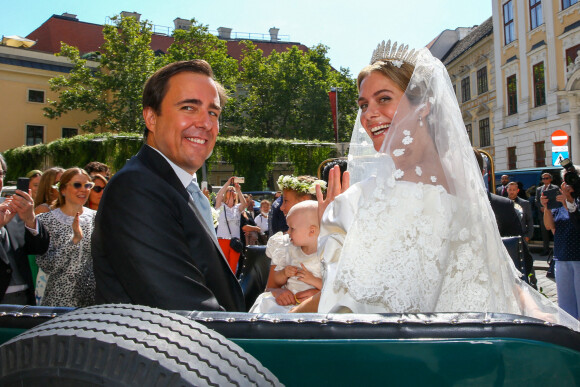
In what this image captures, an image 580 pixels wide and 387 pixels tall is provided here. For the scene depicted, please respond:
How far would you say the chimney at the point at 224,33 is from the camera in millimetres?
55656

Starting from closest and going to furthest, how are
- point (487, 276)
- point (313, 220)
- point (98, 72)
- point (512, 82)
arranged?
1. point (487, 276)
2. point (313, 220)
3. point (512, 82)
4. point (98, 72)

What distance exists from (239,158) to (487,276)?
84.4ft

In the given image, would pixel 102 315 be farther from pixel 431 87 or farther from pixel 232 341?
pixel 431 87

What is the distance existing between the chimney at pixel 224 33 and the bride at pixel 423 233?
57.0m

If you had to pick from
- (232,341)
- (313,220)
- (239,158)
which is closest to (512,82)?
(239,158)

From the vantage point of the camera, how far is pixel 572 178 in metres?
5.37

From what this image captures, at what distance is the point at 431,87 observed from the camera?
2.00 m

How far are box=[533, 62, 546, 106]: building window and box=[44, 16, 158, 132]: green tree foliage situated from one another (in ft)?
80.6

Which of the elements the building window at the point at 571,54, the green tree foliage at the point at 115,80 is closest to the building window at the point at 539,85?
the building window at the point at 571,54

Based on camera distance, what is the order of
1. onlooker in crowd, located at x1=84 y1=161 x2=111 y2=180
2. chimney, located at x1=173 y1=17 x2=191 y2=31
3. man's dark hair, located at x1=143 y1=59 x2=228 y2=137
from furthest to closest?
chimney, located at x1=173 y1=17 x2=191 y2=31 < onlooker in crowd, located at x1=84 y1=161 x2=111 y2=180 < man's dark hair, located at x1=143 y1=59 x2=228 y2=137

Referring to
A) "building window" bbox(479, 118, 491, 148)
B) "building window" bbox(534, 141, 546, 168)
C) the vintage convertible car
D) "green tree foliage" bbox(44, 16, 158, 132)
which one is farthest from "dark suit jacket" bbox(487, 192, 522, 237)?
"green tree foliage" bbox(44, 16, 158, 132)

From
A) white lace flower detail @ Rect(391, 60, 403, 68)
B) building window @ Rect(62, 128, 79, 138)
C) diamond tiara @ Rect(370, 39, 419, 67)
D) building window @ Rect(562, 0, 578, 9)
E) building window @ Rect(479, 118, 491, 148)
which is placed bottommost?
white lace flower detail @ Rect(391, 60, 403, 68)

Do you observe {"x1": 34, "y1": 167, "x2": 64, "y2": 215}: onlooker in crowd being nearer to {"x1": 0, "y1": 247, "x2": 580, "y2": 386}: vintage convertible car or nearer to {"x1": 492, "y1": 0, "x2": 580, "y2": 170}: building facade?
{"x1": 0, "y1": 247, "x2": 580, "y2": 386}: vintage convertible car

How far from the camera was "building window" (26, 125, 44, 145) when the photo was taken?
118ft
